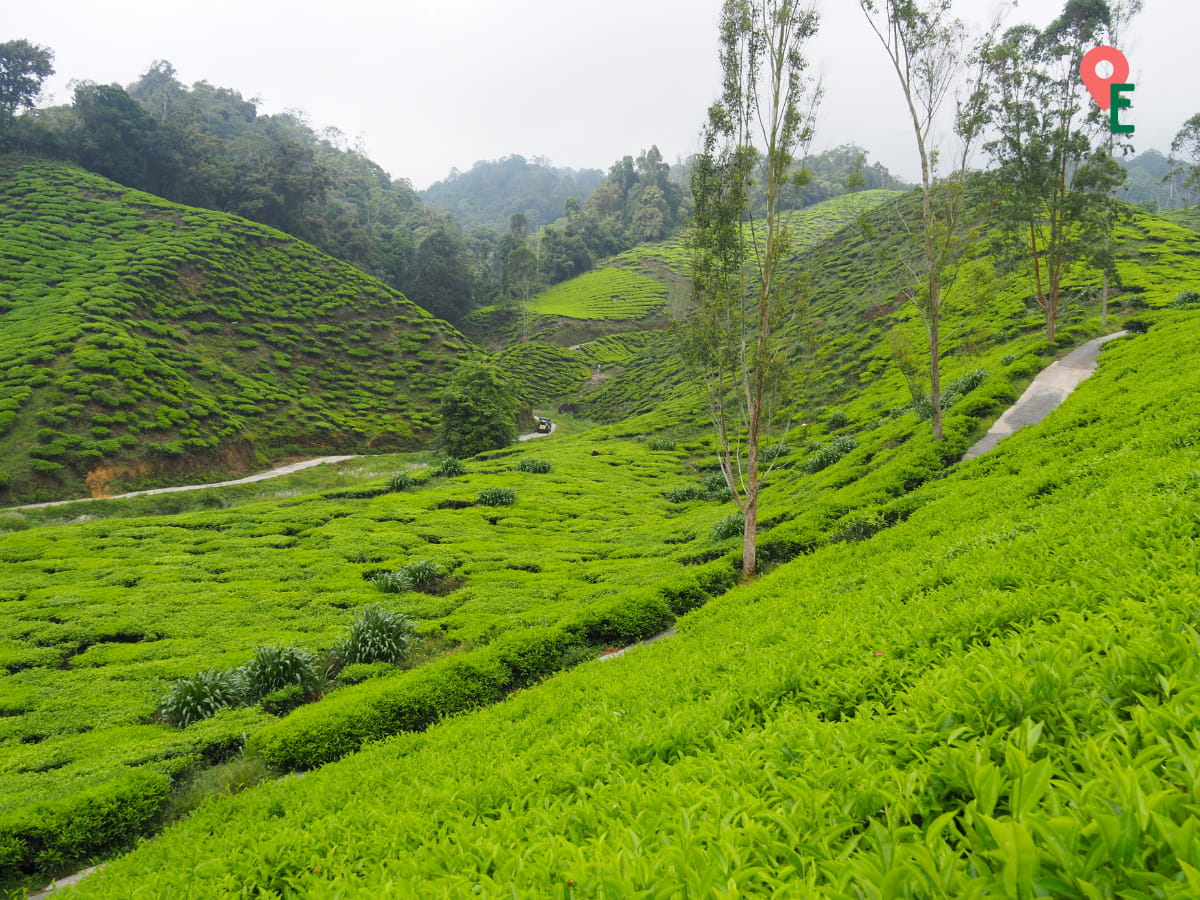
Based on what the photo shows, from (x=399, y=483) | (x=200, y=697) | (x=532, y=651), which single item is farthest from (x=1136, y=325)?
(x=200, y=697)

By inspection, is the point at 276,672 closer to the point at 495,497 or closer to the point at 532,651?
the point at 532,651

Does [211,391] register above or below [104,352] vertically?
below

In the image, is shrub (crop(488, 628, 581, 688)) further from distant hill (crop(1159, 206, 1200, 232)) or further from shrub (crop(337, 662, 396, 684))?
distant hill (crop(1159, 206, 1200, 232))

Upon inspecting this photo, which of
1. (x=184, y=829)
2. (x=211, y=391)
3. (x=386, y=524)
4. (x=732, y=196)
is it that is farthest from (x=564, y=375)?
(x=184, y=829)

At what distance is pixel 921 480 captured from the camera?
16094mm

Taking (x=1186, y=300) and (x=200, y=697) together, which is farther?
(x=1186, y=300)

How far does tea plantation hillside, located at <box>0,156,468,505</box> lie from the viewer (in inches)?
1241

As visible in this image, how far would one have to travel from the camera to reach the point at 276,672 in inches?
405

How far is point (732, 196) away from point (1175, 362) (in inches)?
524

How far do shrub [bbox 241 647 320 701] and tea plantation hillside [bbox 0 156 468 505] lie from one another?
92.1 ft

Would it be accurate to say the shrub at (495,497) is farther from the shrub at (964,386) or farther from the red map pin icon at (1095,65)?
the red map pin icon at (1095,65)

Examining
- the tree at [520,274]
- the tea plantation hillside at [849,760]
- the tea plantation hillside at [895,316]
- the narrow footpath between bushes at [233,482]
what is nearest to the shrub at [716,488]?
the tea plantation hillside at [895,316]

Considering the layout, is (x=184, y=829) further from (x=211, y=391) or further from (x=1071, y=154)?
(x=211, y=391)

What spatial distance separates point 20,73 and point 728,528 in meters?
102
